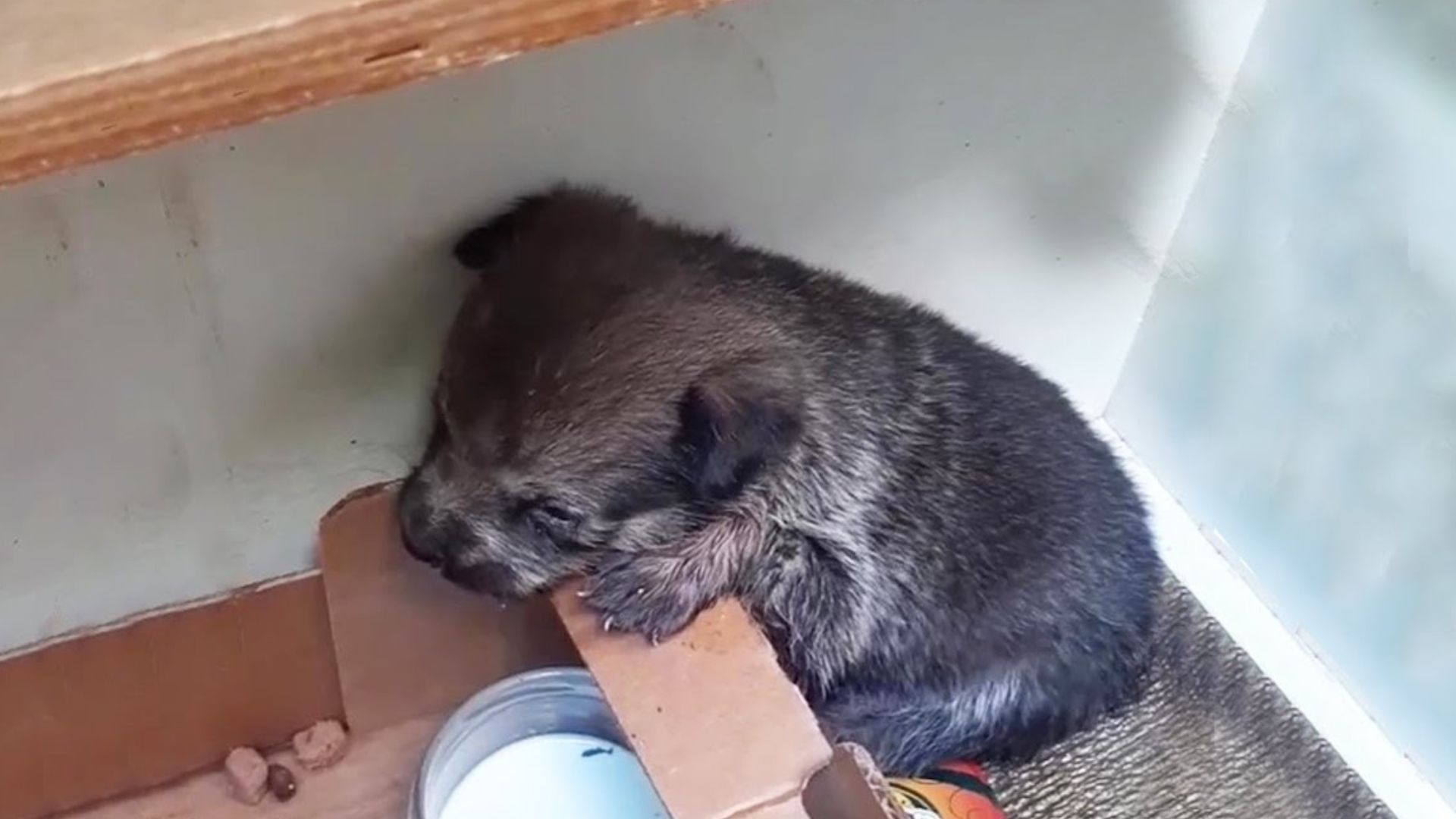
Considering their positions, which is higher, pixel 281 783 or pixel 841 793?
pixel 841 793

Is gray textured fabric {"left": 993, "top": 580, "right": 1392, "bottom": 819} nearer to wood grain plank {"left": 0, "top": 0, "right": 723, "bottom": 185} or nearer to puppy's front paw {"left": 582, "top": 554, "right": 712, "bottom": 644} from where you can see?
puppy's front paw {"left": 582, "top": 554, "right": 712, "bottom": 644}

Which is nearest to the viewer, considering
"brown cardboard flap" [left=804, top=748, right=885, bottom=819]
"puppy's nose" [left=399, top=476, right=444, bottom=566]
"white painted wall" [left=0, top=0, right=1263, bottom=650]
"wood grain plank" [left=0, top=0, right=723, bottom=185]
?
"wood grain plank" [left=0, top=0, right=723, bottom=185]

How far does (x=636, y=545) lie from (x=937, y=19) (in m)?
0.55

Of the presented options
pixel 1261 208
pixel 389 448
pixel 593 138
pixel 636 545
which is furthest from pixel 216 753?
pixel 1261 208

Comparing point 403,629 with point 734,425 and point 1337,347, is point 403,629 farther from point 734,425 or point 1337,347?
point 1337,347

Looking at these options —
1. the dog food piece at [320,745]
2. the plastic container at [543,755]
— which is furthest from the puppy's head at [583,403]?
the dog food piece at [320,745]

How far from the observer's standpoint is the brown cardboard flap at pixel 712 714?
138 cm

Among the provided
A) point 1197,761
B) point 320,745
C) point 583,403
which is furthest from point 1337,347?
point 320,745

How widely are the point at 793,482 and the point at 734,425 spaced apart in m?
0.17

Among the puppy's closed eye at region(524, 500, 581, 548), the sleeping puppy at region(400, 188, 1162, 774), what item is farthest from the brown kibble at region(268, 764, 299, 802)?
the puppy's closed eye at region(524, 500, 581, 548)

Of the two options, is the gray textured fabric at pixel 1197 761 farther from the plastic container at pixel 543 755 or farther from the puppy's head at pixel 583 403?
the puppy's head at pixel 583 403

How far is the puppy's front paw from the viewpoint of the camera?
1506 millimetres

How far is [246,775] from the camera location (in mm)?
1894

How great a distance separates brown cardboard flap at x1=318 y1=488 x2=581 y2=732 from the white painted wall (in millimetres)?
70
